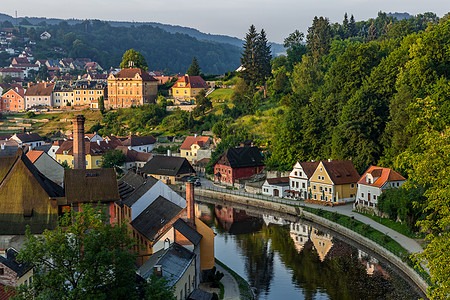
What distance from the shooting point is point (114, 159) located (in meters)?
62.5

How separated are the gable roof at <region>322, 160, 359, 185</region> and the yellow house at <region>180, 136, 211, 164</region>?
2200 cm

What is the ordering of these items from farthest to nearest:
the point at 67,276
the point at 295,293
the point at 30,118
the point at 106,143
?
the point at 30,118
the point at 106,143
the point at 295,293
the point at 67,276

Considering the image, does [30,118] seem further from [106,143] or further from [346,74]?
[346,74]

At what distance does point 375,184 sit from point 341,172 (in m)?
4.59

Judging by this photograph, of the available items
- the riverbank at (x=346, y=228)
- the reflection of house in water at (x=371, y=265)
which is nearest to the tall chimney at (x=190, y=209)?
the reflection of house in water at (x=371, y=265)

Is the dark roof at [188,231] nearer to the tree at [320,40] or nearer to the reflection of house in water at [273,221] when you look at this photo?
the reflection of house in water at [273,221]

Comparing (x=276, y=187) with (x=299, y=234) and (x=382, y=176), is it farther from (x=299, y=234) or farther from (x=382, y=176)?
(x=299, y=234)

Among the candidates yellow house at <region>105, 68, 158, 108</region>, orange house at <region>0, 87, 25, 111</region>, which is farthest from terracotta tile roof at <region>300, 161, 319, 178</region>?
orange house at <region>0, 87, 25, 111</region>

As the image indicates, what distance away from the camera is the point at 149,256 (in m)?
28.7

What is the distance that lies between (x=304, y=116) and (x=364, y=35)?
51781 millimetres

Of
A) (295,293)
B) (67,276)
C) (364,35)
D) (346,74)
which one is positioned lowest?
(295,293)

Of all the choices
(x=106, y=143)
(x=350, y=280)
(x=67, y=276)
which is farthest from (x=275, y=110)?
(x=67, y=276)

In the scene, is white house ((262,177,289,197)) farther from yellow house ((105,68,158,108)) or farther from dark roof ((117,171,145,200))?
yellow house ((105,68,158,108))

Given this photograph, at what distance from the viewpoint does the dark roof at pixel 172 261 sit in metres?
23.9
